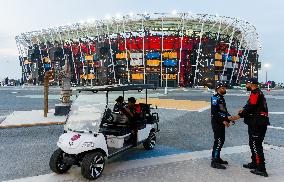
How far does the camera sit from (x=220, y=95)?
7.09 m

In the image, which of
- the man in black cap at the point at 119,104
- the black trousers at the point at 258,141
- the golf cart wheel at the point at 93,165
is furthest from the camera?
the man in black cap at the point at 119,104

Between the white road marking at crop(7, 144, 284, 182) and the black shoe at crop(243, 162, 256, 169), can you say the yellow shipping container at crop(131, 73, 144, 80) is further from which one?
the black shoe at crop(243, 162, 256, 169)

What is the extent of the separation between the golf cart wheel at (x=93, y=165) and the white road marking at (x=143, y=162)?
321 millimetres

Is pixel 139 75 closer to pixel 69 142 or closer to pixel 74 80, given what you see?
pixel 74 80

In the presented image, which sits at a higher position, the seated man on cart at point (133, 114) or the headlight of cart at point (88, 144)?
the seated man on cart at point (133, 114)

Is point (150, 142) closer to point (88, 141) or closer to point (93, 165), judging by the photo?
point (93, 165)

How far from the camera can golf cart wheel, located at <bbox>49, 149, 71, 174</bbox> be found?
251 inches

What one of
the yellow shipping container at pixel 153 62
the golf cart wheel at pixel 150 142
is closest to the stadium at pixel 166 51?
the yellow shipping container at pixel 153 62

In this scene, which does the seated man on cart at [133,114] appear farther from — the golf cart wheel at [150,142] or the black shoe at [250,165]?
the black shoe at [250,165]

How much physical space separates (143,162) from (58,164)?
214cm

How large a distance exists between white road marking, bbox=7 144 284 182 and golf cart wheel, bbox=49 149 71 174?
111mm

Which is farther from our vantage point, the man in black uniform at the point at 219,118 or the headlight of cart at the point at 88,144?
the man in black uniform at the point at 219,118

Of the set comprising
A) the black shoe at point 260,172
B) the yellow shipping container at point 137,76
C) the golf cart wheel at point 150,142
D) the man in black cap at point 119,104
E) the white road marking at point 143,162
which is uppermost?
the yellow shipping container at point 137,76

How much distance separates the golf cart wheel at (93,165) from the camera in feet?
19.6
